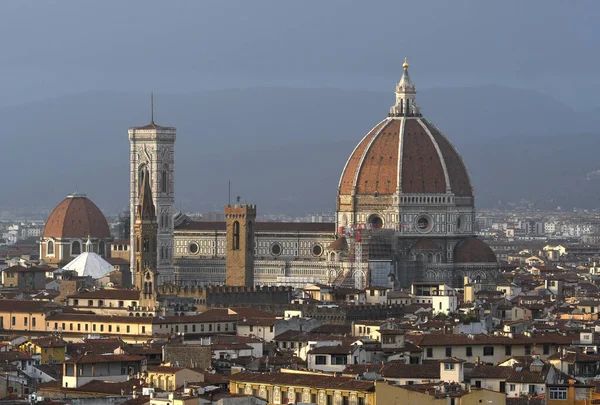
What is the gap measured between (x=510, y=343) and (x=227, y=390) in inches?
572

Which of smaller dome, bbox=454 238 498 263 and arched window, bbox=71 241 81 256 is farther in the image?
arched window, bbox=71 241 81 256

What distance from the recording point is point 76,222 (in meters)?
158

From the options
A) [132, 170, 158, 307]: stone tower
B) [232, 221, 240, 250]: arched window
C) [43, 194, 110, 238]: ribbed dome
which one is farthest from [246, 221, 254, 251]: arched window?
[43, 194, 110, 238]: ribbed dome

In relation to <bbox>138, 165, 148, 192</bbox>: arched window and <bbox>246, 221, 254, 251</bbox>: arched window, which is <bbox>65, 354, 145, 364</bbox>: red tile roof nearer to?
<bbox>246, 221, 254, 251</bbox>: arched window

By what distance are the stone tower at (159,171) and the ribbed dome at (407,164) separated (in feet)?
36.7

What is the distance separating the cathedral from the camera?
5507 inches

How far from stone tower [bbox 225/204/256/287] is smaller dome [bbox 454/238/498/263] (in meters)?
13.1

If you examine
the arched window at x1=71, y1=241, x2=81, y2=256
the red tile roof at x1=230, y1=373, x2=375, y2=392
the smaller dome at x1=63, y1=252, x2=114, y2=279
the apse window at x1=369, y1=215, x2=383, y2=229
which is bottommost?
the red tile roof at x1=230, y1=373, x2=375, y2=392

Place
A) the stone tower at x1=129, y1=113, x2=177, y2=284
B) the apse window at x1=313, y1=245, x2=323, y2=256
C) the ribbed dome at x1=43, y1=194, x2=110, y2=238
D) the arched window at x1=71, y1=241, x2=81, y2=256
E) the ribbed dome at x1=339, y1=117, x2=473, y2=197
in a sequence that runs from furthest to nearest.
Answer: the arched window at x1=71, y1=241, x2=81, y2=256 → the ribbed dome at x1=43, y1=194, x2=110, y2=238 → the apse window at x1=313, y1=245, x2=323, y2=256 → the stone tower at x1=129, y1=113, x2=177, y2=284 → the ribbed dome at x1=339, y1=117, x2=473, y2=197

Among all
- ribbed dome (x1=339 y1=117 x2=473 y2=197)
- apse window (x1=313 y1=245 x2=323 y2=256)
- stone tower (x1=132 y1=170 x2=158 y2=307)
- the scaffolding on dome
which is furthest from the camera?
apse window (x1=313 y1=245 x2=323 y2=256)

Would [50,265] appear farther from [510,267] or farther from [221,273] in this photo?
[510,267]

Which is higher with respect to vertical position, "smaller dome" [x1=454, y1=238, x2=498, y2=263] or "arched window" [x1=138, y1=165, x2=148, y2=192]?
"arched window" [x1=138, y1=165, x2=148, y2=192]

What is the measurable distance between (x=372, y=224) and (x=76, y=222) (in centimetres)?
2399

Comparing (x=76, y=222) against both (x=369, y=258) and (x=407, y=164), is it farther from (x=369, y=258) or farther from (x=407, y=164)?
(x=369, y=258)
